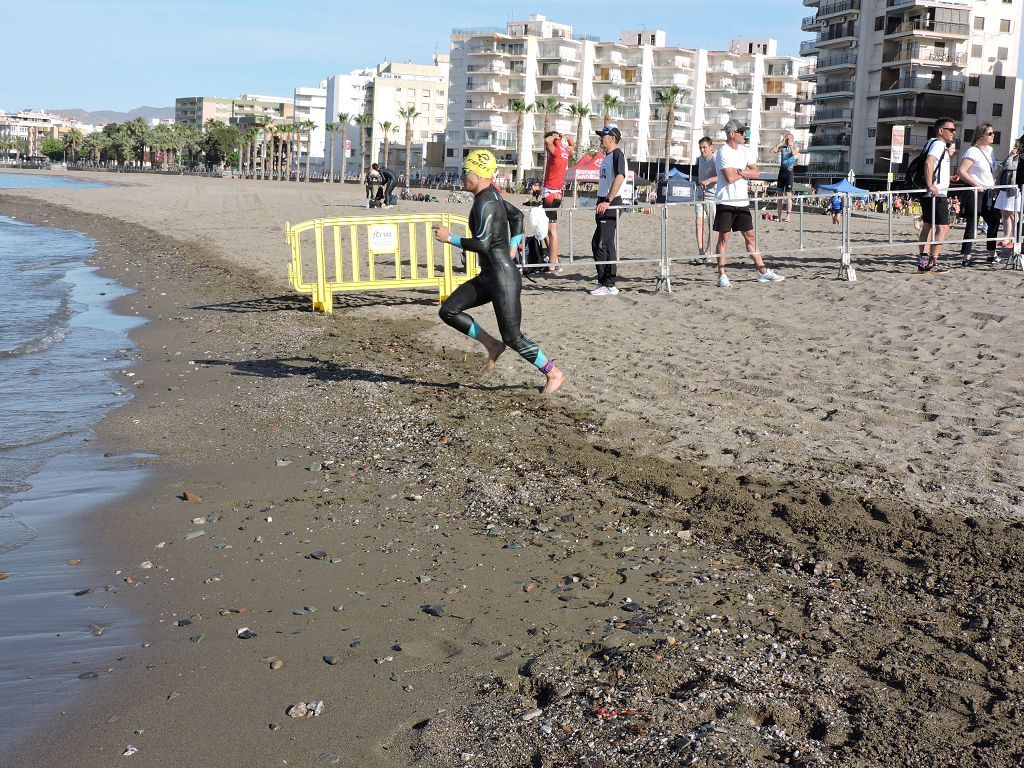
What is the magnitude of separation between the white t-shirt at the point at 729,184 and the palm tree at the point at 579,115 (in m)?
96.5

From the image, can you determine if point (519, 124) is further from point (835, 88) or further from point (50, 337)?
point (50, 337)

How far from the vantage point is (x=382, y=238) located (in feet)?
43.3

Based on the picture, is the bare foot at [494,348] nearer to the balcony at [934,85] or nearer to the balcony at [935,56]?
the balcony at [934,85]

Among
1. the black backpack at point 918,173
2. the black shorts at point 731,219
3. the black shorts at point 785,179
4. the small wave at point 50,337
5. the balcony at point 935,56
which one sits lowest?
the small wave at point 50,337

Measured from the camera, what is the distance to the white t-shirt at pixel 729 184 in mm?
13039

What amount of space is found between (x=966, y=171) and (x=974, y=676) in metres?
12.2

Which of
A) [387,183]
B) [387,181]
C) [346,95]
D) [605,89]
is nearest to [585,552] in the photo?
[387,181]

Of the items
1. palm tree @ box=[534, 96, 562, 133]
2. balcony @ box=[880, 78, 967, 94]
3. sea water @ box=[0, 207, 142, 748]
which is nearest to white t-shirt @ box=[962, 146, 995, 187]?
sea water @ box=[0, 207, 142, 748]

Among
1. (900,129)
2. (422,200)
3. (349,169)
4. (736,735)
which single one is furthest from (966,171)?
(349,169)

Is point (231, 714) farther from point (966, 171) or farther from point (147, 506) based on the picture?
point (966, 171)

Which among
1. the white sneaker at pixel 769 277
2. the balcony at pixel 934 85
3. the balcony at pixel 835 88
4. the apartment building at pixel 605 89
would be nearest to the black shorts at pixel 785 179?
the white sneaker at pixel 769 277

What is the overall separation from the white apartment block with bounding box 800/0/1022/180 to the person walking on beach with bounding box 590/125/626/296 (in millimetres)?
68143

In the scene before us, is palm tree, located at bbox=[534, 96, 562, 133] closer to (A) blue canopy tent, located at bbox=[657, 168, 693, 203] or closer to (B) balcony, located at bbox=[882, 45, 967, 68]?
(B) balcony, located at bbox=[882, 45, 967, 68]

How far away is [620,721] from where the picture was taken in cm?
343
